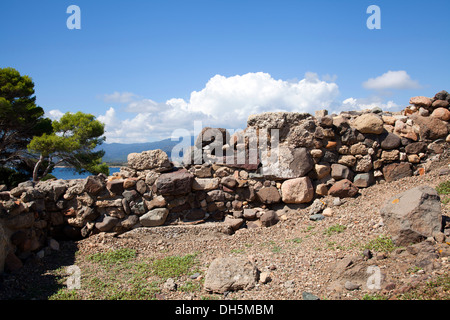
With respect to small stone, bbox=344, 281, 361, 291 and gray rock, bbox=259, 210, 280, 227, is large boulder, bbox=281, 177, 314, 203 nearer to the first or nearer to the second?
gray rock, bbox=259, 210, 280, 227

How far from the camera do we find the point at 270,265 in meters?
4.95

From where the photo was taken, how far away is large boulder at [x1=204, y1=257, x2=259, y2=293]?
14.1 feet

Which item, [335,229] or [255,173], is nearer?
[335,229]

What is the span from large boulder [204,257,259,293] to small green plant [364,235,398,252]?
179 centimetres

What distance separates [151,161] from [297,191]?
3308 millimetres

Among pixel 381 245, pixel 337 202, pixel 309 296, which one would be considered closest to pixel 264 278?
pixel 309 296

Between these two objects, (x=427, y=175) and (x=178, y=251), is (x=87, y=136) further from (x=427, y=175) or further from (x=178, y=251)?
(x=427, y=175)

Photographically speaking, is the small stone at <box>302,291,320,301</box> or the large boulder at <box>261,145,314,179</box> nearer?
the small stone at <box>302,291,320,301</box>

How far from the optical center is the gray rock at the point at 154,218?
6.51 metres

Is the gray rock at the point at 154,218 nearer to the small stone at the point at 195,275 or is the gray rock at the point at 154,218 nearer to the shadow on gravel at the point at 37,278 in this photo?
the shadow on gravel at the point at 37,278

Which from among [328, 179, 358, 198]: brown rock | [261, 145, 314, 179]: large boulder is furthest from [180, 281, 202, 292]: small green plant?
[328, 179, 358, 198]: brown rock

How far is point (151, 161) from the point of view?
22.1 ft

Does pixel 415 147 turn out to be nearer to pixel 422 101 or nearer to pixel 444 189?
pixel 422 101
